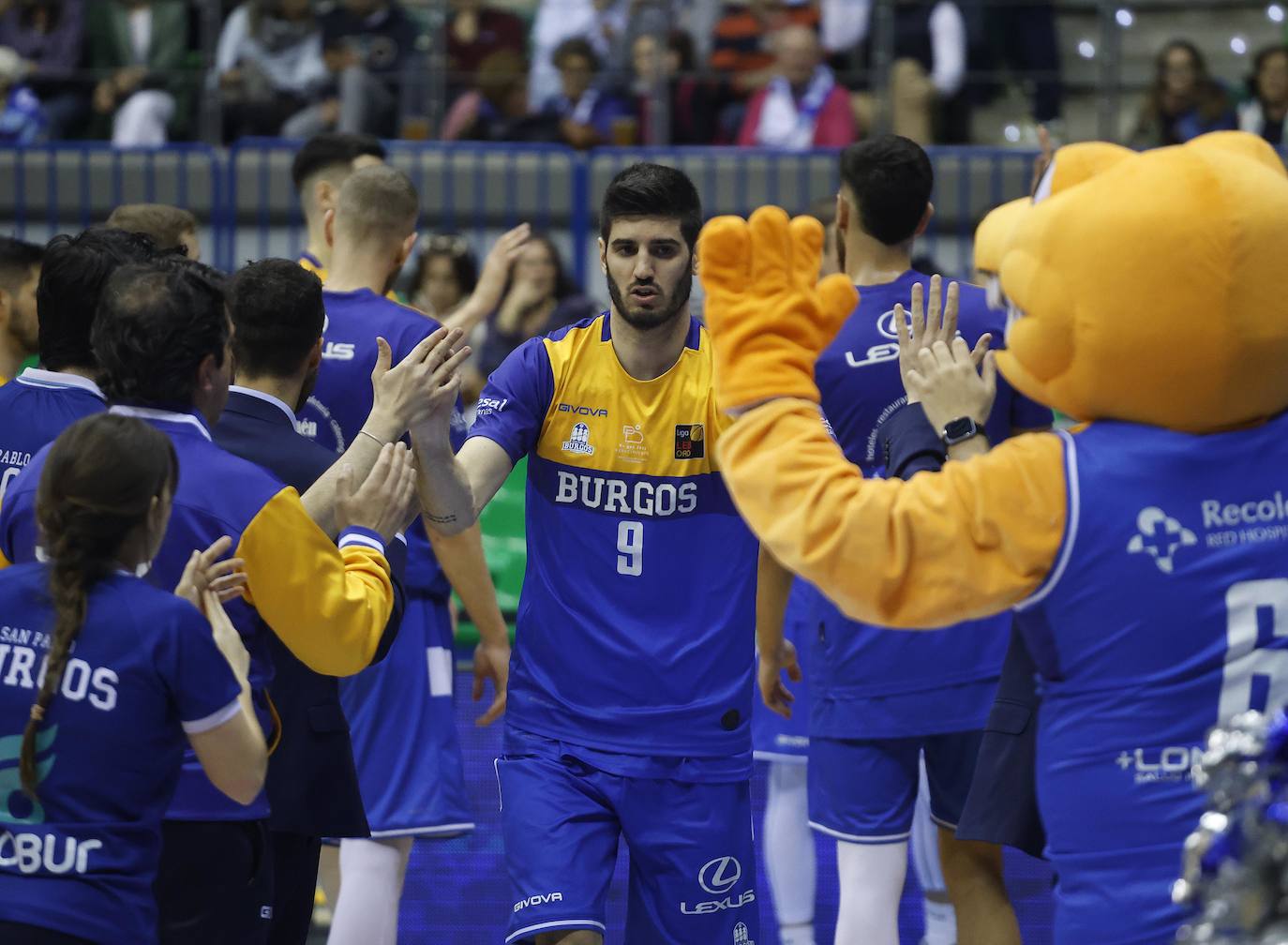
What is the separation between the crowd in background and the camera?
12250 millimetres

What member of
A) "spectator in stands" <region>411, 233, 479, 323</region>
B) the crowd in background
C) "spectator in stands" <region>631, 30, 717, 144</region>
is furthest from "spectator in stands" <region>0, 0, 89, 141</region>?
"spectator in stands" <region>411, 233, 479, 323</region>

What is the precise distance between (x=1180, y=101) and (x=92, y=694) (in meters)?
10.1

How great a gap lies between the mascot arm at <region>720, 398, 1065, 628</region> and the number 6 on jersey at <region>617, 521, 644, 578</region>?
1.36 meters

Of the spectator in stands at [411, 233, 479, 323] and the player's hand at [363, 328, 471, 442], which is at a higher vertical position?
the spectator in stands at [411, 233, 479, 323]

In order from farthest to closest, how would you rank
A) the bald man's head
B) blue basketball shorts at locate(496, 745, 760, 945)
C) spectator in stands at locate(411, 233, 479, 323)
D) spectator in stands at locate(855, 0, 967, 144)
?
1. spectator in stands at locate(855, 0, 967, 144)
2. spectator in stands at locate(411, 233, 479, 323)
3. the bald man's head
4. blue basketball shorts at locate(496, 745, 760, 945)

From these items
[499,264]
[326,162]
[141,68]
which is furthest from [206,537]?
[141,68]

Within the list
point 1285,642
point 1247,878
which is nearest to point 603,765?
point 1285,642

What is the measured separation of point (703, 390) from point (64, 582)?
6.49ft

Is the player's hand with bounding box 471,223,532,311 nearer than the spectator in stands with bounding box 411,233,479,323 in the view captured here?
Yes

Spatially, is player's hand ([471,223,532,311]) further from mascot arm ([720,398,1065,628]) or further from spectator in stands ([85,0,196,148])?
spectator in stands ([85,0,196,148])

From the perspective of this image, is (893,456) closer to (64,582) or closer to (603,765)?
(603,765)

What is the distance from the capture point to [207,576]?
331 cm

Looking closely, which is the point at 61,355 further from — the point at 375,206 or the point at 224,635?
the point at 375,206

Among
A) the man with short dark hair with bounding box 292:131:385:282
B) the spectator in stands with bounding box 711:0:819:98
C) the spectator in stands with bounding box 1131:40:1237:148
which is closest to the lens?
the man with short dark hair with bounding box 292:131:385:282
